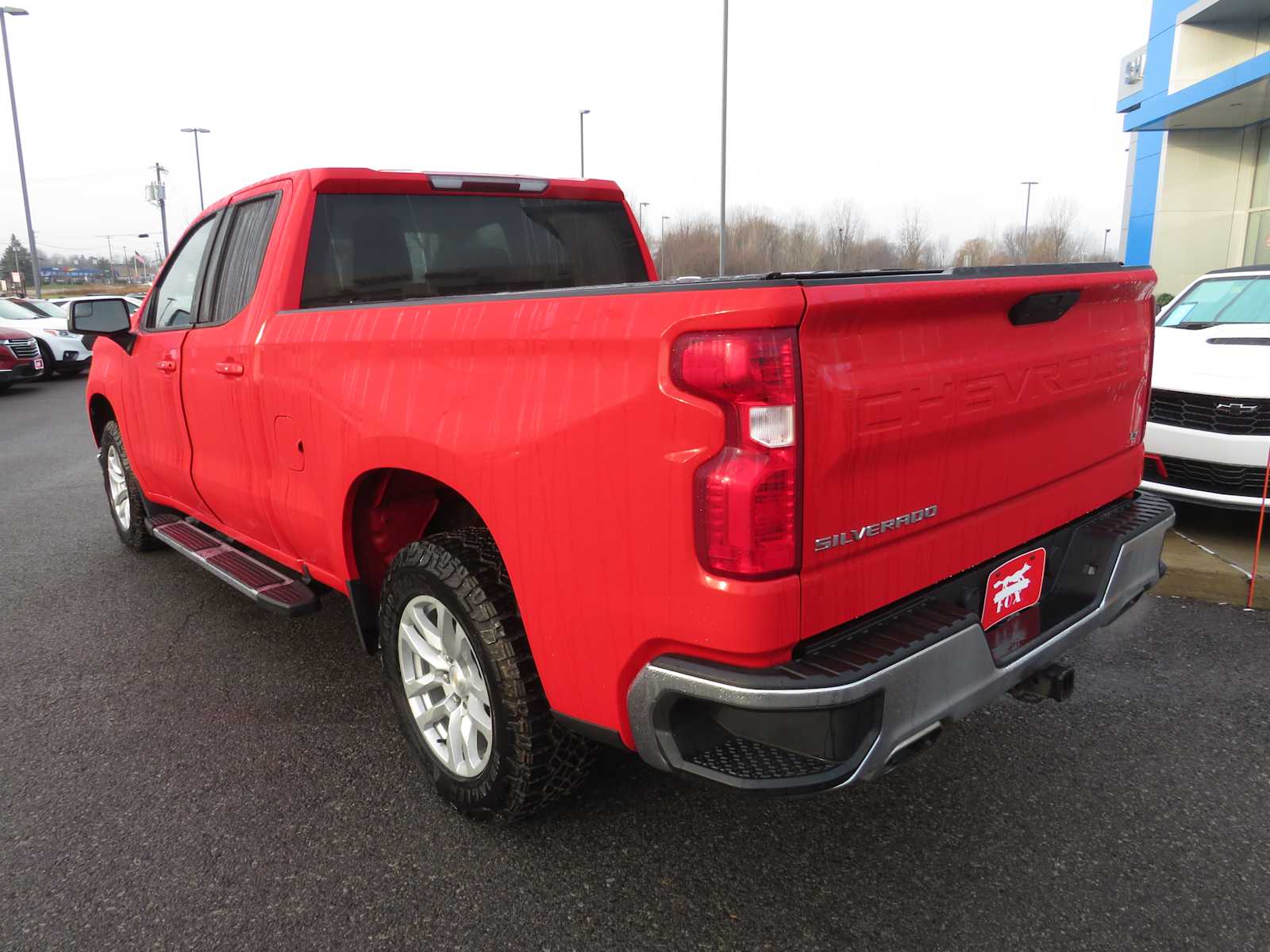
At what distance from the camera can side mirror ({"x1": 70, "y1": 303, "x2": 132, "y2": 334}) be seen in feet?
14.8

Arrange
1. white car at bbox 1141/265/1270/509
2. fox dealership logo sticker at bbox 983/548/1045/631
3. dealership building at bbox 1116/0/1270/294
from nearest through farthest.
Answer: fox dealership logo sticker at bbox 983/548/1045/631, white car at bbox 1141/265/1270/509, dealership building at bbox 1116/0/1270/294

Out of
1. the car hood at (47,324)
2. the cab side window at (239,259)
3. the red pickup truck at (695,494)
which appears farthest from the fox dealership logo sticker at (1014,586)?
the car hood at (47,324)

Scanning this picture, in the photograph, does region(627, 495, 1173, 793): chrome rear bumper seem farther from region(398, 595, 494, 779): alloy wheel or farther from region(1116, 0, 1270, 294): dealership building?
region(1116, 0, 1270, 294): dealership building

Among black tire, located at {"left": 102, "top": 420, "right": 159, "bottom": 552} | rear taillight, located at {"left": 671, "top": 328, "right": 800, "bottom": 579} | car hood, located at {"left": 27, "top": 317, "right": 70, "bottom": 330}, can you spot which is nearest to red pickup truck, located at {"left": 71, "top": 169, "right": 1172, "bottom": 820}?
rear taillight, located at {"left": 671, "top": 328, "right": 800, "bottom": 579}

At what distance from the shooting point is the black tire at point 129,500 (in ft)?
17.4

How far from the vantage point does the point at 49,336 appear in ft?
60.8

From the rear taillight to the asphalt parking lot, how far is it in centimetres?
109

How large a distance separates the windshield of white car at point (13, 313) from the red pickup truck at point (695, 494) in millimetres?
19384

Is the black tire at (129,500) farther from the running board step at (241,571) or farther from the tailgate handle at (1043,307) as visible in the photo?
the tailgate handle at (1043,307)

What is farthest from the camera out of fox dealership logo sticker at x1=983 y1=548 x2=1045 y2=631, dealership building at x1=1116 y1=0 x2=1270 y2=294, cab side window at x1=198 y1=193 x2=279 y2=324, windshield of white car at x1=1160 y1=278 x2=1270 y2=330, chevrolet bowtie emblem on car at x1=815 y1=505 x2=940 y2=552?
dealership building at x1=1116 y1=0 x2=1270 y2=294

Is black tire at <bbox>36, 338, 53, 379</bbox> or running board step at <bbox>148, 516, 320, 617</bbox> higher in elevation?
running board step at <bbox>148, 516, 320, 617</bbox>

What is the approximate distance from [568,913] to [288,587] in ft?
5.86

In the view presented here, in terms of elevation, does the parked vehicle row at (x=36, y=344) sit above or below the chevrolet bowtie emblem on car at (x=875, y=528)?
below

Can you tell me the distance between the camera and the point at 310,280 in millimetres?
3408
